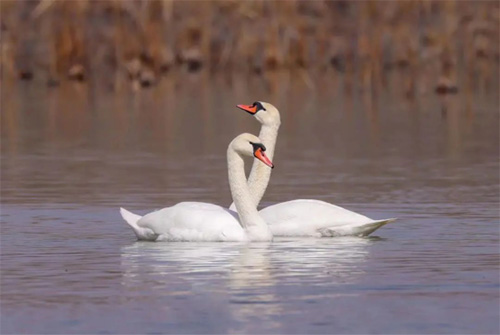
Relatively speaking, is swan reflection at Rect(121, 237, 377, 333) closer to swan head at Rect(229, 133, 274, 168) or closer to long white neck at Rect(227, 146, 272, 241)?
long white neck at Rect(227, 146, 272, 241)

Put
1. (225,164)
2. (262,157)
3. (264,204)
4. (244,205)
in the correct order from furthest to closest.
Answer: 1. (225,164)
2. (264,204)
3. (262,157)
4. (244,205)

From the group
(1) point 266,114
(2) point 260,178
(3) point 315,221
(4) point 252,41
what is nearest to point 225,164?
(1) point 266,114

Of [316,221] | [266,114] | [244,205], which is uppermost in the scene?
[266,114]

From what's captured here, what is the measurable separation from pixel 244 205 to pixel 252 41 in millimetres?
21116

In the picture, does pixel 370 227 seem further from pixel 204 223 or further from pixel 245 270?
pixel 245 270

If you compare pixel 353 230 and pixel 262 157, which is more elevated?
pixel 262 157

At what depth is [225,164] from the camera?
19531 mm

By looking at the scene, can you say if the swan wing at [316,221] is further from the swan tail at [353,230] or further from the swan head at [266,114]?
the swan head at [266,114]

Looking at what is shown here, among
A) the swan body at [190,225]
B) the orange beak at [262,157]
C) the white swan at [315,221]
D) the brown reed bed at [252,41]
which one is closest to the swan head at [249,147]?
the orange beak at [262,157]

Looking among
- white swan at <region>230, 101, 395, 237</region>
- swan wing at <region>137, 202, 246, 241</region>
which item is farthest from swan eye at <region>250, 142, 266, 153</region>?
swan wing at <region>137, 202, 246, 241</region>

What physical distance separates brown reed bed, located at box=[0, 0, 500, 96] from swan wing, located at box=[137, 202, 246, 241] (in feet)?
58.2

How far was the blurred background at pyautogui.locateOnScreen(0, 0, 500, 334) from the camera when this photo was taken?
1018cm

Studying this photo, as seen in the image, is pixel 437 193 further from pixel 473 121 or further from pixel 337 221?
pixel 473 121

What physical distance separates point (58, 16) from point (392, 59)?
7.03 metres
